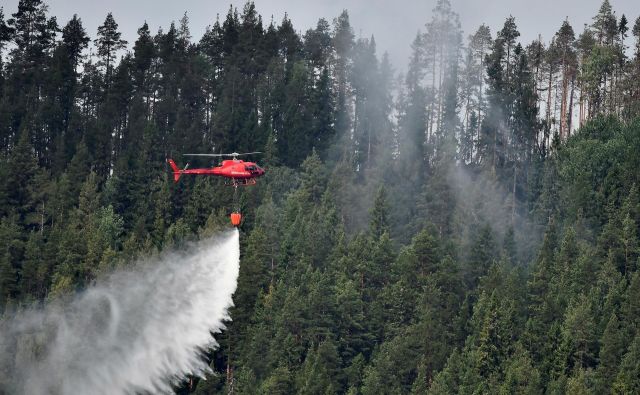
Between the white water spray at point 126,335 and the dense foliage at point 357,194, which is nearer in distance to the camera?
the white water spray at point 126,335

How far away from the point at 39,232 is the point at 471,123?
148ft

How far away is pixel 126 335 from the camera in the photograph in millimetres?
83250

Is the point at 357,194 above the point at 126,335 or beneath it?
above

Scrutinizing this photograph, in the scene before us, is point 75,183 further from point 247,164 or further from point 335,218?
point 247,164

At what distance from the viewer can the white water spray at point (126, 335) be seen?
80.5 metres

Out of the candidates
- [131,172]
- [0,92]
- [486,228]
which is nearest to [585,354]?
[486,228]

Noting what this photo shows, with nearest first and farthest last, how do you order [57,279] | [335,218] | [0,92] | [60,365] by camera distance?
[60,365]
[57,279]
[335,218]
[0,92]

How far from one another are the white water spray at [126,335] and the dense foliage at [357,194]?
20.4 ft

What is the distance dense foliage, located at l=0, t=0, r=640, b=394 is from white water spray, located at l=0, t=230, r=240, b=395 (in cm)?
622

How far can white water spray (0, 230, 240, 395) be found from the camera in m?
80.5

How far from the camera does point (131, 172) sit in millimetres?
121000

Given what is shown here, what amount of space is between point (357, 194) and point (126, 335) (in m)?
36.9

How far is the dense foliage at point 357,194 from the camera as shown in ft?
300

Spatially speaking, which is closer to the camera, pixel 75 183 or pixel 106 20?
pixel 75 183
